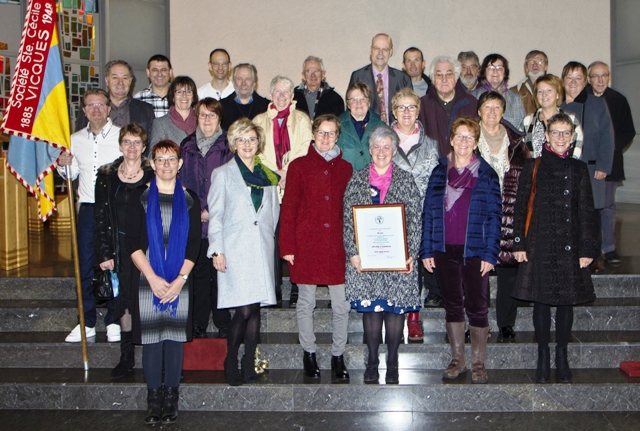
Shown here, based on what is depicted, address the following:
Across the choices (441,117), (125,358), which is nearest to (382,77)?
(441,117)

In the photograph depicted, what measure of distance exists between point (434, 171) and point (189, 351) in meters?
2.19

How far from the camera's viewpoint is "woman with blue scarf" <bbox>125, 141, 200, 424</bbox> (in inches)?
166

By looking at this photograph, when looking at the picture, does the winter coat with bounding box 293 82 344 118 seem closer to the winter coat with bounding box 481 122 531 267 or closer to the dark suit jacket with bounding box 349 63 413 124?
the dark suit jacket with bounding box 349 63 413 124

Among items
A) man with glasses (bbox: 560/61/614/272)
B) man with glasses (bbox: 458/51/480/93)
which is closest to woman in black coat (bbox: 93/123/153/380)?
man with glasses (bbox: 458/51/480/93)

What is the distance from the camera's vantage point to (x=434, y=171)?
4.49 meters

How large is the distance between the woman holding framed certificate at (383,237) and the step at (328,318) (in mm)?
876

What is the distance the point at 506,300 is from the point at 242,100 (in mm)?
2720

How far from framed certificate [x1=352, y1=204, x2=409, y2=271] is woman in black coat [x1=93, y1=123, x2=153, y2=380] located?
1.52 meters

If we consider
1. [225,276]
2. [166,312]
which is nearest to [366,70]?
[225,276]

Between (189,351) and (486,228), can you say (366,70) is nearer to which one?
(486,228)

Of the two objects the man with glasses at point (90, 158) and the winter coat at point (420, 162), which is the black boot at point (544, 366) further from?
the man with glasses at point (90, 158)

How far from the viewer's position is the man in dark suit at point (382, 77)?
5.91m

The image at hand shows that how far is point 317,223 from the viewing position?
448 cm

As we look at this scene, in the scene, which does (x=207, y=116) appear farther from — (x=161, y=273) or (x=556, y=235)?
(x=556, y=235)
